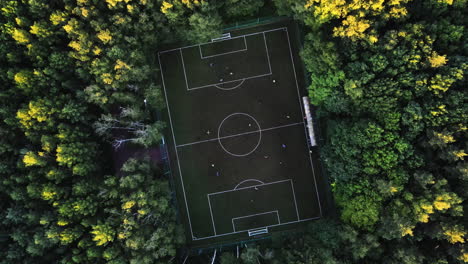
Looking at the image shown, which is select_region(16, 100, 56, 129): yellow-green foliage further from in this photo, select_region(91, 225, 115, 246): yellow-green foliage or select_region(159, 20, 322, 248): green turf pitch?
Result: select_region(159, 20, 322, 248): green turf pitch

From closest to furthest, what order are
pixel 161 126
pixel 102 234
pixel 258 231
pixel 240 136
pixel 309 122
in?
1. pixel 102 234
2. pixel 161 126
3. pixel 309 122
4. pixel 258 231
5. pixel 240 136

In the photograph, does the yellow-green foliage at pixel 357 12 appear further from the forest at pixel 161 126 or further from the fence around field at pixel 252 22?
the fence around field at pixel 252 22

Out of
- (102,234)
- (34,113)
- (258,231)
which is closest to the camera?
(102,234)

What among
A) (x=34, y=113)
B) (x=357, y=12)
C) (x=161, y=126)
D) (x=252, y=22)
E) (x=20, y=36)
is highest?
(x=20, y=36)

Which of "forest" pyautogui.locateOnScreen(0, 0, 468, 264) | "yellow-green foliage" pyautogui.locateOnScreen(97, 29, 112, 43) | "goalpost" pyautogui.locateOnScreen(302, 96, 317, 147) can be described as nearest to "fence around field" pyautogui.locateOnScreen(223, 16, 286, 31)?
"forest" pyautogui.locateOnScreen(0, 0, 468, 264)

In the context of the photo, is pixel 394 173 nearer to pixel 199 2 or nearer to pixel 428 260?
pixel 428 260

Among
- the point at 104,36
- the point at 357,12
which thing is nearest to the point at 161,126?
the point at 104,36

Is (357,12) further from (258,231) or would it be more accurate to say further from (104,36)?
(258,231)
